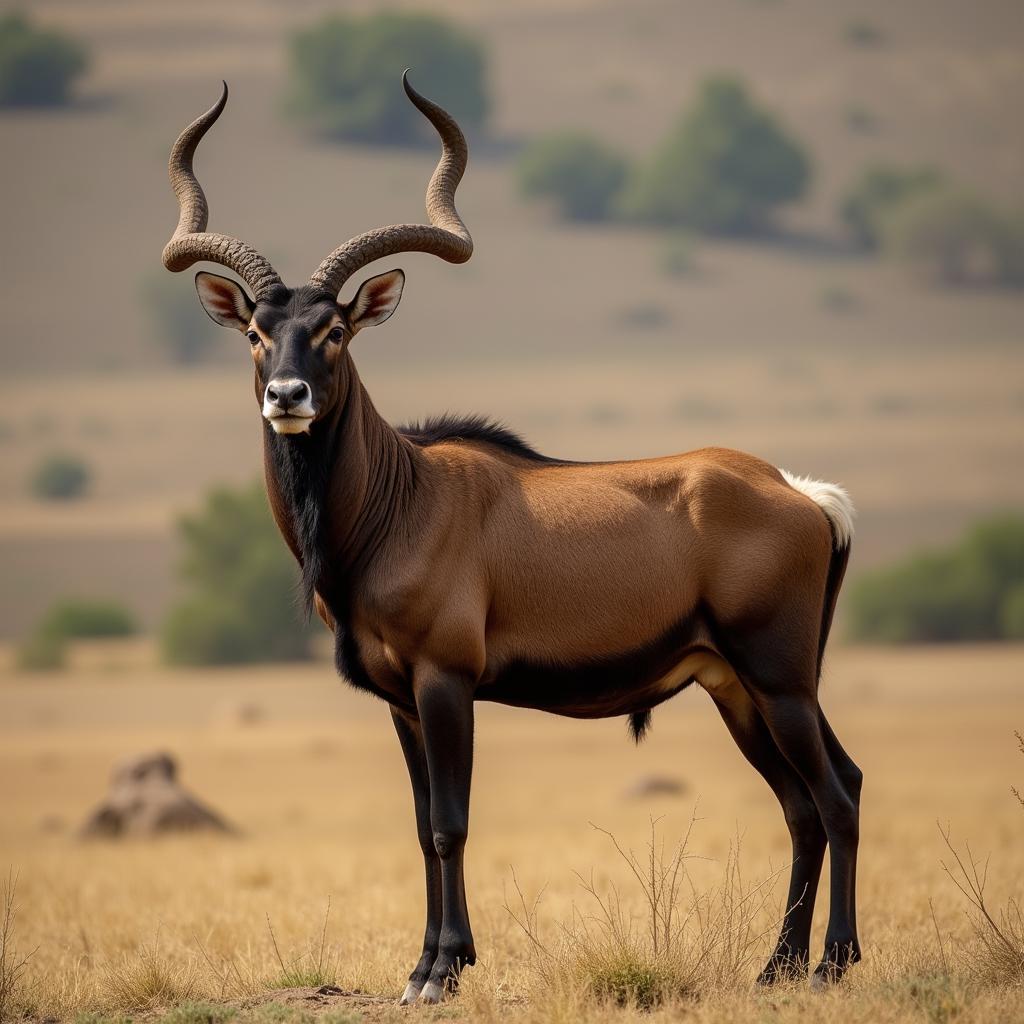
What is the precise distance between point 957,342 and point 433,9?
90900 mm

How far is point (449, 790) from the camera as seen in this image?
1035cm

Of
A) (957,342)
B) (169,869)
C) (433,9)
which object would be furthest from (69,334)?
(169,869)

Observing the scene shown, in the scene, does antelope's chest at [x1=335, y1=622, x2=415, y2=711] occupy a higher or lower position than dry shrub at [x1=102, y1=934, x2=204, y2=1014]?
higher

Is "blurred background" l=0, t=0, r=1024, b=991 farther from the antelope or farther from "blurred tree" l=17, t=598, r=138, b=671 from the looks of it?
the antelope

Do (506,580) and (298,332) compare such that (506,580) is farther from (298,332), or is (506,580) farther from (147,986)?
(147,986)

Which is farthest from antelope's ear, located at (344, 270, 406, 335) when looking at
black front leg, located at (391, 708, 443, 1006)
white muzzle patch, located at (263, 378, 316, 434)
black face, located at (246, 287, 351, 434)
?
black front leg, located at (391, 708, 443, 1006)

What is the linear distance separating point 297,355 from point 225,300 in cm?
100

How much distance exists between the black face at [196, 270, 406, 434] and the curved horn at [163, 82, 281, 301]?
0.14 m

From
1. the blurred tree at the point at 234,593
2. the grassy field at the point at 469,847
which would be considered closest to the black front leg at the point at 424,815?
the grassy field at the point at 469,847

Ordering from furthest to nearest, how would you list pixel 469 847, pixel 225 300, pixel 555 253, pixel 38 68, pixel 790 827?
1. pixel 38 68
2. pixel 555 253
3. pixel 469 847
4. pixel 790 827
5. pixel 225 300

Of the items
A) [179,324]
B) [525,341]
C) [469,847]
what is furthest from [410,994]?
[179,324]

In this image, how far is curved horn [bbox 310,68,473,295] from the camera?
10883 mm

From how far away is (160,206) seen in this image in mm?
158250

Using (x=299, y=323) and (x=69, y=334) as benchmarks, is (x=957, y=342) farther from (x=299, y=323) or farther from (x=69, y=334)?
(x=299, y=323)
